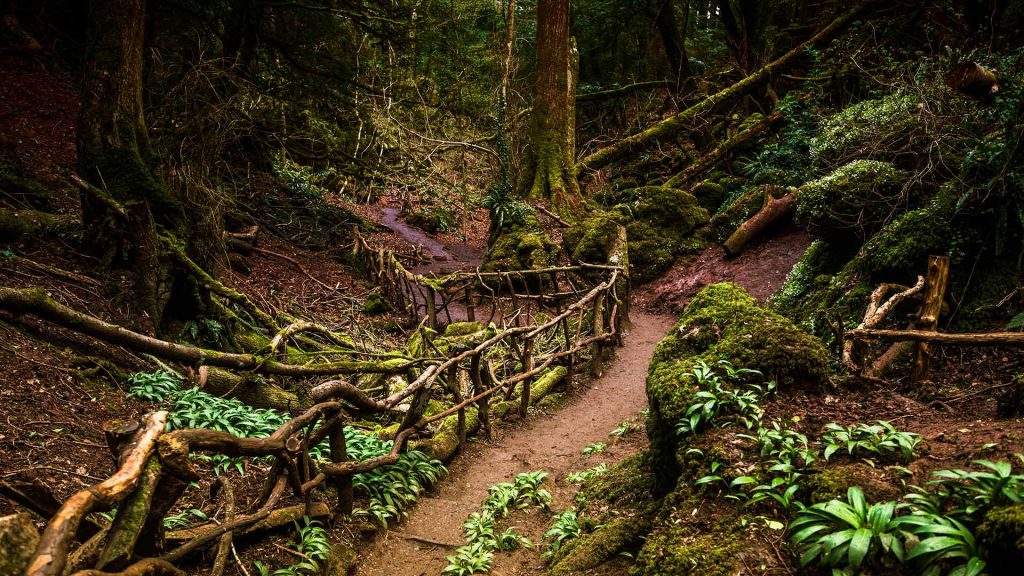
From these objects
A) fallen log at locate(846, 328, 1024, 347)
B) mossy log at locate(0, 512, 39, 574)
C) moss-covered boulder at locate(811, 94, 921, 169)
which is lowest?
mossy log at locate(0, 512, 39, 574)

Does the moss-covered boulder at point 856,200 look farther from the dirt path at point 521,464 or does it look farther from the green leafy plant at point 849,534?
the green leafy plant at point 849,534

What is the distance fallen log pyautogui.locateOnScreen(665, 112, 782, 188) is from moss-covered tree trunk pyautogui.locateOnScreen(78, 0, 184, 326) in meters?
13.3

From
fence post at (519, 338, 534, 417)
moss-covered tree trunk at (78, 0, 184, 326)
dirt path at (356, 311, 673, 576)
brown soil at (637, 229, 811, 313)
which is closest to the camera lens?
dirt path at (356, 311, 673, 576)

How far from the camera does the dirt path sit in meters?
4.20

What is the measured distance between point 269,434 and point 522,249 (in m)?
8.61

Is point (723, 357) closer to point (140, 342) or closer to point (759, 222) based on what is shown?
point (140, 342)

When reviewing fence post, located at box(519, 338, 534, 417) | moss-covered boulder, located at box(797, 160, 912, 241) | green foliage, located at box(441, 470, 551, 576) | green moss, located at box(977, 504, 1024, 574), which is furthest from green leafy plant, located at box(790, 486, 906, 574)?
moss-covered boulder, located at box(797, 160, 912, 241)

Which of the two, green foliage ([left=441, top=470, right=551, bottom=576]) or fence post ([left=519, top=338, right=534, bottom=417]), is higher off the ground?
fence post ([left=519, top=338, right=534, bottom=417])

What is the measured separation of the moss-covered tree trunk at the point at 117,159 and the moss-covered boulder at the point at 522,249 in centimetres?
753

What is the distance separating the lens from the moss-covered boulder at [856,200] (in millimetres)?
6797

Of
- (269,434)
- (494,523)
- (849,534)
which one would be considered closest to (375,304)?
(269,434)

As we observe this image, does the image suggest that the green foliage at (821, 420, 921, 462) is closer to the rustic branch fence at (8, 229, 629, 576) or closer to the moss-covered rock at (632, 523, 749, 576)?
the moss-covered rock at (632, 523, 749, 576)

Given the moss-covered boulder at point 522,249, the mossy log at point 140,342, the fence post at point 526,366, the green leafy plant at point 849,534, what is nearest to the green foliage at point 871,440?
the green leafy plant at point 849,534

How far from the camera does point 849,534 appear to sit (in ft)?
6.76
